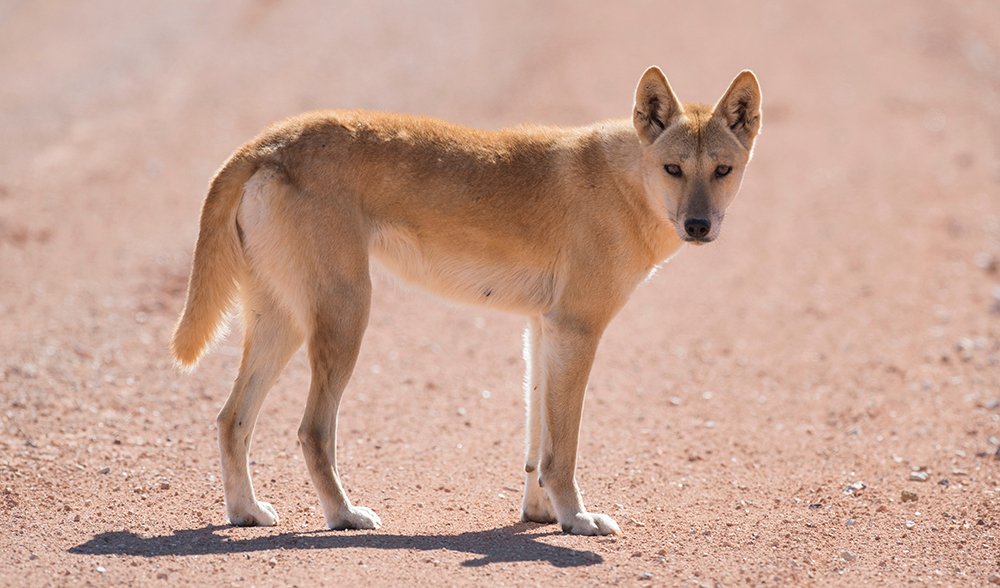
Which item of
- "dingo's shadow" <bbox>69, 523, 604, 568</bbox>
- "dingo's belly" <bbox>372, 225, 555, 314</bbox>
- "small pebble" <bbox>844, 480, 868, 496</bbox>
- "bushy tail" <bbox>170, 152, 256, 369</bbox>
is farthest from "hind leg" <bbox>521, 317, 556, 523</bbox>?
"small pebble" <bbox>844, 480, 868, 496</bbox>

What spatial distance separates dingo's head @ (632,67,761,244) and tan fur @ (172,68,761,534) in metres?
0.01

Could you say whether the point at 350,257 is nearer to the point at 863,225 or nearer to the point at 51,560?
the point at 51,560

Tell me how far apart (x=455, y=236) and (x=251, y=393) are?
5.20 feet

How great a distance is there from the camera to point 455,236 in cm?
767

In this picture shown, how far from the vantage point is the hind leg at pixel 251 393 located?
7301 mm

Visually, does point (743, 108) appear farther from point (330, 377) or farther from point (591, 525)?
point (330, 377)

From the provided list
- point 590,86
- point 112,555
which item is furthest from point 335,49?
point 112,555

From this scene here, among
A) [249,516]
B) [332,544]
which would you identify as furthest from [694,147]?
[249,516]

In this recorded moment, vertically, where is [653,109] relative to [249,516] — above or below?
above

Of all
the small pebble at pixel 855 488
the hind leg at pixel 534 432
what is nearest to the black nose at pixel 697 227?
the hind leg at pixel 534 432

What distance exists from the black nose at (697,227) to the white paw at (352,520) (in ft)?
8.46

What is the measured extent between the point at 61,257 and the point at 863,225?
34.7ft

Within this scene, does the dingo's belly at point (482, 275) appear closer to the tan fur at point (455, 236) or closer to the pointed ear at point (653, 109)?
the tan fur at point (455, 236)

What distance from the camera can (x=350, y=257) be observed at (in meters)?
7.18
